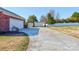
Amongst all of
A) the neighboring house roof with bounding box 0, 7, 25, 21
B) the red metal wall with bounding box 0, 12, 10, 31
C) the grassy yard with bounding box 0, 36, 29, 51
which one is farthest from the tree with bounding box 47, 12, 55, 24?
the red metal wall with bounding box 0, 12, 10, 31

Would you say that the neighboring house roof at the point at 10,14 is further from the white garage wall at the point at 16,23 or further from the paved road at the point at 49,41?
the paved road at the point at 49,41

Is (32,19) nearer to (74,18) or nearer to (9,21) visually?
(9,21)

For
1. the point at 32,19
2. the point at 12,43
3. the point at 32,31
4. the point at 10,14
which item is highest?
the point at 10,14

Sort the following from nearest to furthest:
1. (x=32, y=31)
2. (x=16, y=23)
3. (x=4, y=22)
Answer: (x=4, y=22) → (x=16, y=23) → (x=32, y=31)

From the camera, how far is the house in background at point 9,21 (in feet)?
24.6

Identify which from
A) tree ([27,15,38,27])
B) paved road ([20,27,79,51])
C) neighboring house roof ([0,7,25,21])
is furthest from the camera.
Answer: tree ([27,15,38,27])

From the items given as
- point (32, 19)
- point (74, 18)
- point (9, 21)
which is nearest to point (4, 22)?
point (9, 21)

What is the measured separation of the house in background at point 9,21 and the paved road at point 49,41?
0.42 meters

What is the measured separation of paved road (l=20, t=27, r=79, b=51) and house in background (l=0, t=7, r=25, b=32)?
1.37 ft

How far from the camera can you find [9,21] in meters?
7.58

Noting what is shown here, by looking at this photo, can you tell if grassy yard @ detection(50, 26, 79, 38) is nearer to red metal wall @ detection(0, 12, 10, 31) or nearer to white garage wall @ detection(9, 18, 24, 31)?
white garage wall @ detection(9, 18, 24, 31)

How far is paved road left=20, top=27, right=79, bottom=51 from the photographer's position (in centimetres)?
762

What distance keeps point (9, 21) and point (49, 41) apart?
153 centimetres
